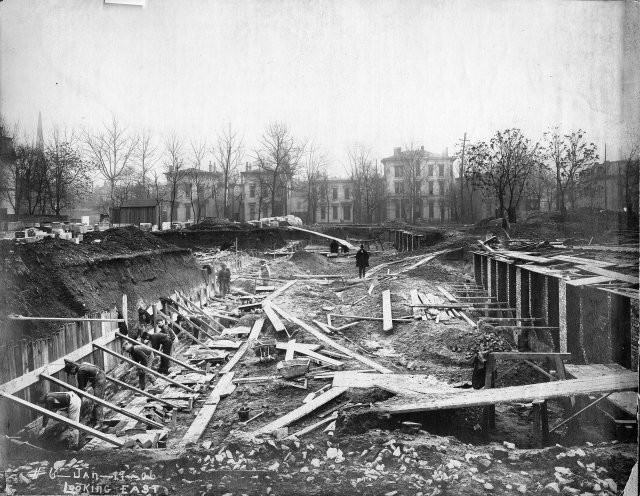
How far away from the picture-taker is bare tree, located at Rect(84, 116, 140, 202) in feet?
28.3

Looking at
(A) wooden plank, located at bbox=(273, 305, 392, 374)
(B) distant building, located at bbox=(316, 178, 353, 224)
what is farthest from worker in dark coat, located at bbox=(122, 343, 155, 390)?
(B) distant building, located at bbox=(316, 178, 353, 224)

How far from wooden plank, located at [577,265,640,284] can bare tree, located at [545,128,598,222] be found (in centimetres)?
180

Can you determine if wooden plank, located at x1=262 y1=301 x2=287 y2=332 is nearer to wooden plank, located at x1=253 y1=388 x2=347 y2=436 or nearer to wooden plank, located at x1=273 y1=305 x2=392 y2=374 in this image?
wooden plank, located at x1=273 y1=305 x2=392 y2=374

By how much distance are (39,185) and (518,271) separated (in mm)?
10153

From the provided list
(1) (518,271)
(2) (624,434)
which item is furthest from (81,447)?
(1) (518,271)

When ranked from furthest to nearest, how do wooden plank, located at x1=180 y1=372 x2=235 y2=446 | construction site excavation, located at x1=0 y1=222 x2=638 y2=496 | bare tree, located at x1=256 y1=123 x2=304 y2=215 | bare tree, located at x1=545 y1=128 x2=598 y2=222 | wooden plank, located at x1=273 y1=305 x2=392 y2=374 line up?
bare tree, located at x1=256 y1=123 x2=304 y2=215
wooden plank, located at x1=273 y1=305 x2=392 y2=374
bare tree, located at x1=545 y1=128 x2=598 y2=222
wooden plank, located at x1=180 y1=372 x2=235 y2=446
construction site excavation, located at x1=0 y1=222 x2=638 y2=496

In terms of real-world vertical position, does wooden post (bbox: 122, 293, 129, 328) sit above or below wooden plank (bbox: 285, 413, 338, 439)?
above

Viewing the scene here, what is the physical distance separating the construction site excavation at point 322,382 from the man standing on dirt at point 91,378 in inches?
1.2

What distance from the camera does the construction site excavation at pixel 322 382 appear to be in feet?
16.7

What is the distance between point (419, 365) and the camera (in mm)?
9414

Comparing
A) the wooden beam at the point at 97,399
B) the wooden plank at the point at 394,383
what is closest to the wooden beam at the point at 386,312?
the wooden plank at the point at 394,383

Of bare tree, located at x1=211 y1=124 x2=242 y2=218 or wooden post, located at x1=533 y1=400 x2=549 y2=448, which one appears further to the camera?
bare tree, located at x1=211 y1=124 x2=242 y2=218

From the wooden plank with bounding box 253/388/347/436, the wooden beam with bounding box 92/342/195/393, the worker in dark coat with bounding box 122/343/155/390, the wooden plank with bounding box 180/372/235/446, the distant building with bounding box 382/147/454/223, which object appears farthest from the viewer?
the distant building with bounding box 382/147/454/223

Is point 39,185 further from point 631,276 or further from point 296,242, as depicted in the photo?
point 296,242
